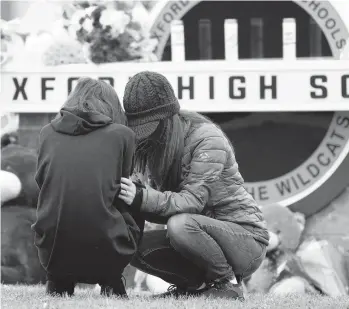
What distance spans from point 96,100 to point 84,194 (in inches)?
16.8

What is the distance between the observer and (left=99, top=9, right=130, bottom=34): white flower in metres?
6.52

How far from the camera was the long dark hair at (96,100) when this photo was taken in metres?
3.91

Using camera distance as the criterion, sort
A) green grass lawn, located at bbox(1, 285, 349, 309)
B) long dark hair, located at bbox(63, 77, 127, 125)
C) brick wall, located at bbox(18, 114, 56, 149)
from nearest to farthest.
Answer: green grass lawn, located at bbox(1, 285, 349, 309), long dark hair, located at bbox(63, 77, 127, 125), brick wall, located at bbox(18, 114, 56, 149)

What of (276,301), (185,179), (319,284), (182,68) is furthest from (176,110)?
(319,284)

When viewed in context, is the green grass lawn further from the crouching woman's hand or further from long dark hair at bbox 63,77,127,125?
long dark hair at bbox 63,77,127,125

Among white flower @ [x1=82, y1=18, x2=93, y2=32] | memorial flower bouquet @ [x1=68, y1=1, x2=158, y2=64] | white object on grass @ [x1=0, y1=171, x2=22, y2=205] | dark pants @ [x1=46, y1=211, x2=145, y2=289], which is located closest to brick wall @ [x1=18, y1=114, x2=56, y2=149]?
white object on grass @ [x1=0, y1=171, x2=22, y2=205]

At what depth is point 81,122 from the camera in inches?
150

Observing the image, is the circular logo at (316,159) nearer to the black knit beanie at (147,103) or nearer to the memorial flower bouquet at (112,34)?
the memorial flower bouquet at (112,34)

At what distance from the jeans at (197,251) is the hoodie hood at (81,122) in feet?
1.76

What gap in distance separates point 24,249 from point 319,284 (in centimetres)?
211

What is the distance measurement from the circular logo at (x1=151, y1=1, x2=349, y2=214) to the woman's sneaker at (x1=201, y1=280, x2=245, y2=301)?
2572 millimetres

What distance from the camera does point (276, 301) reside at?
4070 mm

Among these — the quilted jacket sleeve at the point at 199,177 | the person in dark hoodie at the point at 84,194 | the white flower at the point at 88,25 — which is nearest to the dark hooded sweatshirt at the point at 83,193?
the person in dark hoodie at the point at 84,194

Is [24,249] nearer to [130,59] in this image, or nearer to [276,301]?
[130,59]
